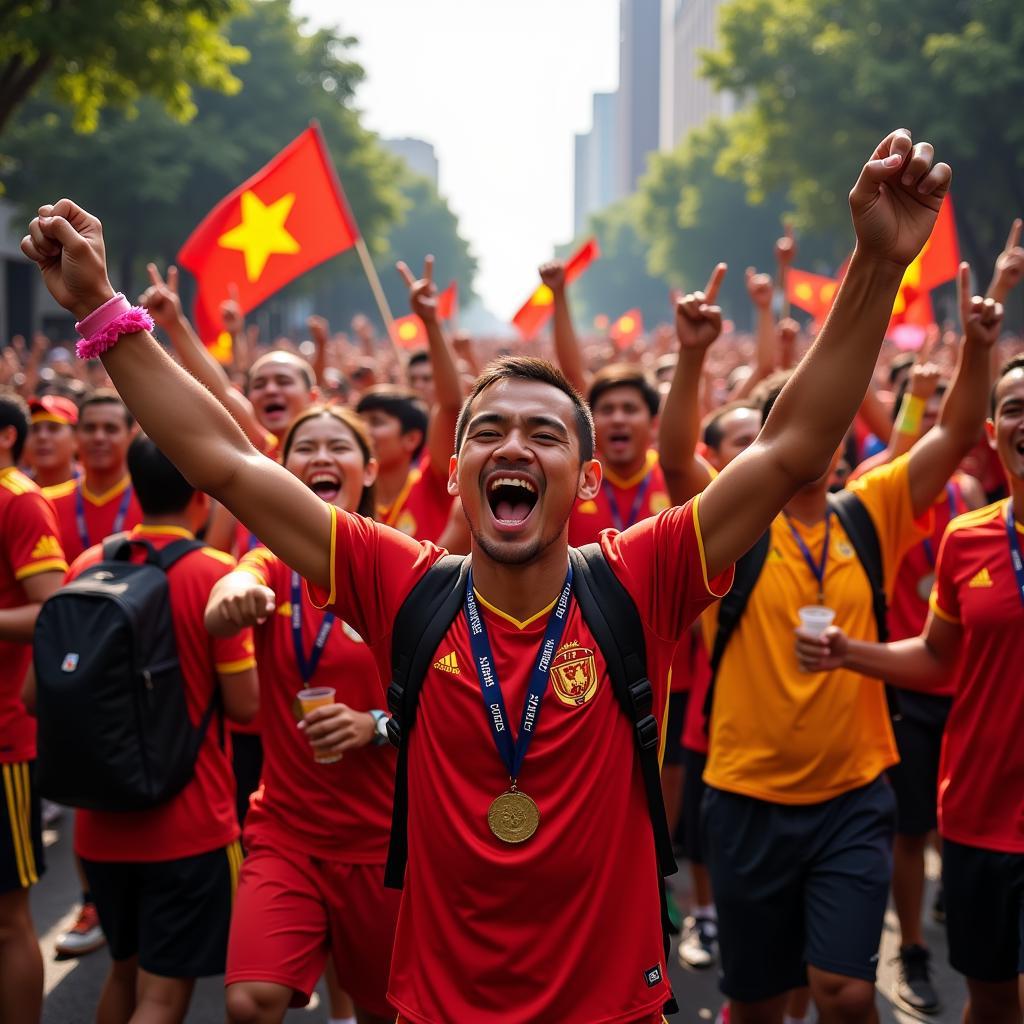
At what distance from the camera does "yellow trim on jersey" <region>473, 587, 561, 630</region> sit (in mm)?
2631

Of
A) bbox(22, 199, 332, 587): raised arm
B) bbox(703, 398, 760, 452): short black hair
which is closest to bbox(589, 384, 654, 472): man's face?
bbox(703, 398, 760, 452): short black hair

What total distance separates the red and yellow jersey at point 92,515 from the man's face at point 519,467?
12.0ft

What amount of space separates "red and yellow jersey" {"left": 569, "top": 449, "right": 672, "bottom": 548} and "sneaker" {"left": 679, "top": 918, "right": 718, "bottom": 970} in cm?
177

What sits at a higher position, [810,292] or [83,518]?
[810,292]

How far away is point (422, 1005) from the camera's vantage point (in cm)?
255

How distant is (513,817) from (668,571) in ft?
1.96

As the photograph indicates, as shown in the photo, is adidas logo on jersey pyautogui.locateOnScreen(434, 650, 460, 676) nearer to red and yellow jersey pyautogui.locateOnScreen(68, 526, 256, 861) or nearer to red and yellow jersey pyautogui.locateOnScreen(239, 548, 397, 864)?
red and yellow jersey pyautogui.locateOnScreen(239, 548, 397, 864)

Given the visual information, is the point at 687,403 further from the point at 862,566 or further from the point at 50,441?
the point at 50,441

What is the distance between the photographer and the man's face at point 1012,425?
3627mm

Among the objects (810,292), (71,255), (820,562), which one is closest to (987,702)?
(820,562)

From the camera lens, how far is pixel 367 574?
2666mm

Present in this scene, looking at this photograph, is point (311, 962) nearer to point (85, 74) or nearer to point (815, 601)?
point (815, 601)

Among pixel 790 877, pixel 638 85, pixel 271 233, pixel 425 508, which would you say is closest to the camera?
pixel 790 877

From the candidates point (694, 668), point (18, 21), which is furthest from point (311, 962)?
point (18, 21)
